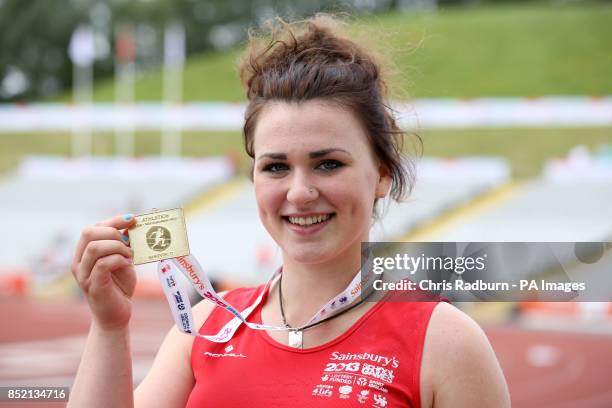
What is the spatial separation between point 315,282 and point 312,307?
6 cm

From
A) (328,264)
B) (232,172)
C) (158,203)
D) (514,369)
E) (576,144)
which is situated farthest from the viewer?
(576,144)

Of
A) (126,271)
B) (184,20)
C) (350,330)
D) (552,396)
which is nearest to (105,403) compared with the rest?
(126,271)

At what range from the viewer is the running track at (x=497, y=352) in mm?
9742

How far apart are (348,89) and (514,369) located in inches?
394

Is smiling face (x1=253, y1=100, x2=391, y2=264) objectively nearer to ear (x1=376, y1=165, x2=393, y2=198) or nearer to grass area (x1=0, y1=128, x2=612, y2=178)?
ear (x1=376, y1=165, x2=393, y2=198)

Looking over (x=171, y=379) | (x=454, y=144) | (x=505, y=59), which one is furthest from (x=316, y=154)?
(x=505, y=59)

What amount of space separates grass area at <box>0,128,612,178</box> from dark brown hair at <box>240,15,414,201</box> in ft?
79.6

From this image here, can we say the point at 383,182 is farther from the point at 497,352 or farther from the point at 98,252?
the point at 497,352

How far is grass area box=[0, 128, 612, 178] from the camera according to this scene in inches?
1159

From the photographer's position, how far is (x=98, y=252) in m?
1.76

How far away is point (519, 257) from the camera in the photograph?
1.76 metres

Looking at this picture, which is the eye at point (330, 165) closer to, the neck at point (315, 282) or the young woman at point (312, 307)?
the young woman at point (312, 307)

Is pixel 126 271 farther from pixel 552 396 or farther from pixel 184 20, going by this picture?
pixel 184 20

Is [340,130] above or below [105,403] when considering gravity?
above
